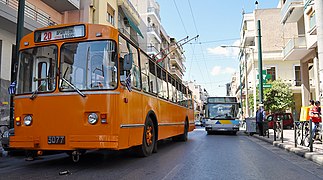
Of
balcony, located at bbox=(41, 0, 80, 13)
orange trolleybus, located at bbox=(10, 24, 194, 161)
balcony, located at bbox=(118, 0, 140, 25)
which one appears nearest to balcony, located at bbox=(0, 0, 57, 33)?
balcony, located at bbox=(41, 0, 80, 13)

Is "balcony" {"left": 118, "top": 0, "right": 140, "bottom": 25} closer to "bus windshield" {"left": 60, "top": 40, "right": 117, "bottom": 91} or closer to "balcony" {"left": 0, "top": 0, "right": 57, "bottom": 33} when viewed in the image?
"balcony" {"left": 0, "top": 0, "right": 57, "bottom": 33}

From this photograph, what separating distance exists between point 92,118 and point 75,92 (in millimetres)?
662

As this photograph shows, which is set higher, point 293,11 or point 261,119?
point 293,11

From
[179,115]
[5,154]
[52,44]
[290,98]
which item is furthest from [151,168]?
[290,98]

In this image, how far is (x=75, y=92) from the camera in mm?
6461

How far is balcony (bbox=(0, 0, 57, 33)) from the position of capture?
44.9ft

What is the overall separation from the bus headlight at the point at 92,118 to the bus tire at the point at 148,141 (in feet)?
6.99

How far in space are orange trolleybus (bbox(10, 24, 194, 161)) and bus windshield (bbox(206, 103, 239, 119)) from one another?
14.0 m

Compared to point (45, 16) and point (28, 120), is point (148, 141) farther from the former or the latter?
point (45, 16)

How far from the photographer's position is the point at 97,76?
21.3 ft

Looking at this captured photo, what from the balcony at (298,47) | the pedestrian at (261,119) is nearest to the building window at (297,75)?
the balcony at (298,47)

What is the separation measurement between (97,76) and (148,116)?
8.33 ft

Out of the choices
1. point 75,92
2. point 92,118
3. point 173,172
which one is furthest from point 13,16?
point 173,172

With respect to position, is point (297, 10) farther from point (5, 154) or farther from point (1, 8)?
point (5, 154)
